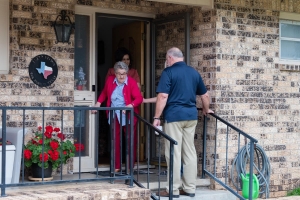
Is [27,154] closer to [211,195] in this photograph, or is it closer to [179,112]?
[179,112]

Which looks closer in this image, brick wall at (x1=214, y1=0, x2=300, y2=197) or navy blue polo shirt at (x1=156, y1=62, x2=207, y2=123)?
navy blue polo shirt at (x1=156, y1=62, x2=207, y2=123)

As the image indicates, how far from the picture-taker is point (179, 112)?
7152 mm

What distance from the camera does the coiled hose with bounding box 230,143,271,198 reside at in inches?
316

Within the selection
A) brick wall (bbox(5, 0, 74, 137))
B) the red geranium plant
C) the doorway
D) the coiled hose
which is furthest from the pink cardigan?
the coiled hose

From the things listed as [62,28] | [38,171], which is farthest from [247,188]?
[62,28]

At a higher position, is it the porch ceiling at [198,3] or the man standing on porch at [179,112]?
the porch ceiling at [198,3]

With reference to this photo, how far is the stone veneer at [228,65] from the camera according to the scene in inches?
294

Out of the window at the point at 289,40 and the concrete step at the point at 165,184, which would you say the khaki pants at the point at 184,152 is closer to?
the concrete step at the point at 165,184

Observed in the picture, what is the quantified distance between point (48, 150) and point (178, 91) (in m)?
1.68

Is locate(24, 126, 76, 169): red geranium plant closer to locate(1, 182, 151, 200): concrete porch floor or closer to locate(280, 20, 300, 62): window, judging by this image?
locate(1, 182, 151, 200): concrete porch floor

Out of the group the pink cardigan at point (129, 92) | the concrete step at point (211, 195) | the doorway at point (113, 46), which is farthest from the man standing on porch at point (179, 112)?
the doorway at point (113, 46)

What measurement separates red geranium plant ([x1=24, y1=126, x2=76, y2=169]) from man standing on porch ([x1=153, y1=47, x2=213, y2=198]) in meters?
1.13

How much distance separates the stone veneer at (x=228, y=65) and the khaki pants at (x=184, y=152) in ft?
2.72

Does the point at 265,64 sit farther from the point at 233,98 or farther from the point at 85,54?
the point at 85,54
